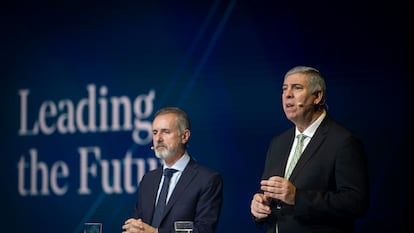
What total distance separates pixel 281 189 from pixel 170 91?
227cm

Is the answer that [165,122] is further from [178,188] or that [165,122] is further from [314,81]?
[314,81]

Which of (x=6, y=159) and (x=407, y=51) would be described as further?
(x=6, y=159)

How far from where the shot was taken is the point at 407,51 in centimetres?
477

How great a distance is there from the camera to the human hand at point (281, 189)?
335 cm

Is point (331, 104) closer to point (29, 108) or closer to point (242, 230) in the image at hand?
point (242, 230)

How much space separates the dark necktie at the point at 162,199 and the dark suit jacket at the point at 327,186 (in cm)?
75

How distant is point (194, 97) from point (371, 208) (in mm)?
1520

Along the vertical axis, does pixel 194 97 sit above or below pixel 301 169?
above

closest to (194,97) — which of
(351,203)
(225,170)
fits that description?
(225,170)

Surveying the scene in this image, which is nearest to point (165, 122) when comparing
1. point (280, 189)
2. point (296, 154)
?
point (296, 154)

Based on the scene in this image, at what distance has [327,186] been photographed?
3527mm

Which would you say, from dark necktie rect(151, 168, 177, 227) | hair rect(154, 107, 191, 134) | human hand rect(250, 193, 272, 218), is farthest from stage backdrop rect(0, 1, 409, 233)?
human hand rect(250, 193, 272, 218)

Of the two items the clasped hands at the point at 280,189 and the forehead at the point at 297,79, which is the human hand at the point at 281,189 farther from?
the forehead at the point at 297,79

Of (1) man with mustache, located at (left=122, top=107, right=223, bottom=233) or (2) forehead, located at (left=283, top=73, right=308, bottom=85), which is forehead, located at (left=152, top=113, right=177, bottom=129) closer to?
(1) man with mustache, located at (left=122, top=107, right=223, bottom=233)
